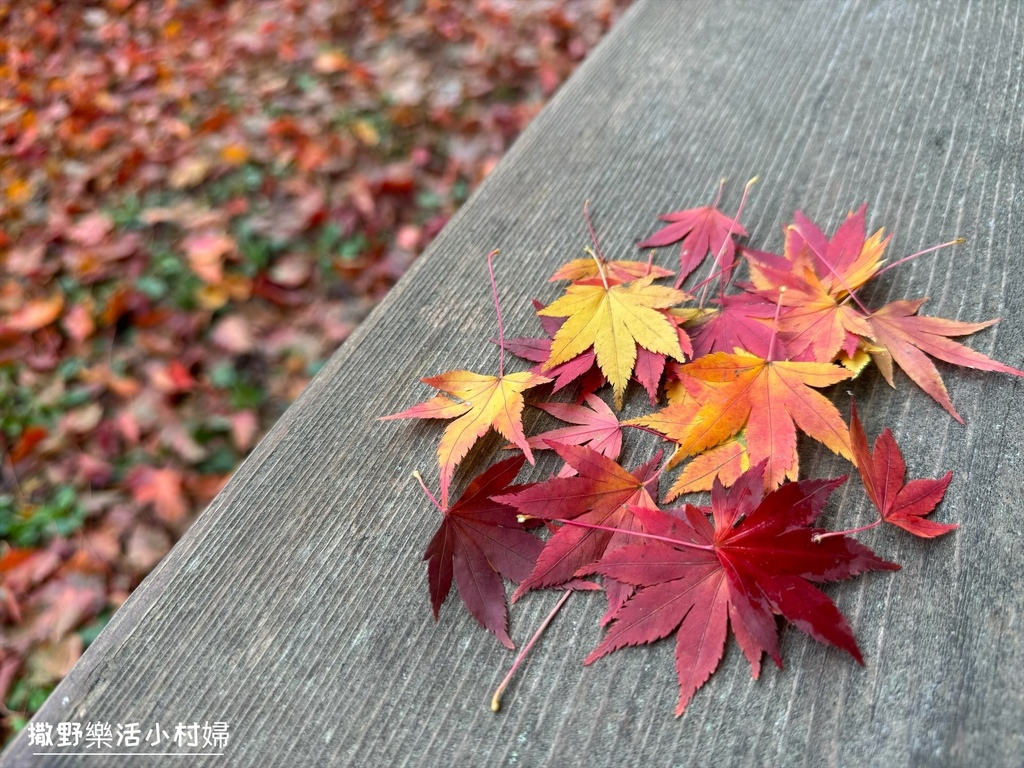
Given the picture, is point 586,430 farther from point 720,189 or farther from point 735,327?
point 720,189

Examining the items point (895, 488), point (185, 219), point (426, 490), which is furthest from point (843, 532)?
point (185, 219)

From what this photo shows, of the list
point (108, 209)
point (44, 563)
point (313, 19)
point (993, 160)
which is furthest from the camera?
point (313, 19)

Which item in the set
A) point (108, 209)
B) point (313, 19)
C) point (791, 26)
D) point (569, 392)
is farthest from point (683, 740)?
point (313, 19)

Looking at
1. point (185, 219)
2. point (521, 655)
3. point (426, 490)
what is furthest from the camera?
point (185, 219)

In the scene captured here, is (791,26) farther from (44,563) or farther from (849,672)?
(44,563)

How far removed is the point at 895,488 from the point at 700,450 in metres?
0.21

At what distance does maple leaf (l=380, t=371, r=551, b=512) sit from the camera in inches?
30.5

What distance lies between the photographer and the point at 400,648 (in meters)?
0.68

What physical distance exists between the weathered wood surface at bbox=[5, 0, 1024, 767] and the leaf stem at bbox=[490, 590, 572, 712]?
0.04 ft

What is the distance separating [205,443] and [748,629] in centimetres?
151

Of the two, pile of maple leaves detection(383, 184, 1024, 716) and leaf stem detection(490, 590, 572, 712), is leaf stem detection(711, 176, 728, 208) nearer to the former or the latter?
pile of maple leaves detection(383, 184, 1024, 716)

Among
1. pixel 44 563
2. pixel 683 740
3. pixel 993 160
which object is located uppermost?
pixel 993 160

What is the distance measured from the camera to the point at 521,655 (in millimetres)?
665

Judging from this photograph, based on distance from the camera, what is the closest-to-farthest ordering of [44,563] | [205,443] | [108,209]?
[44,563] → [205,443] → [108,209]
